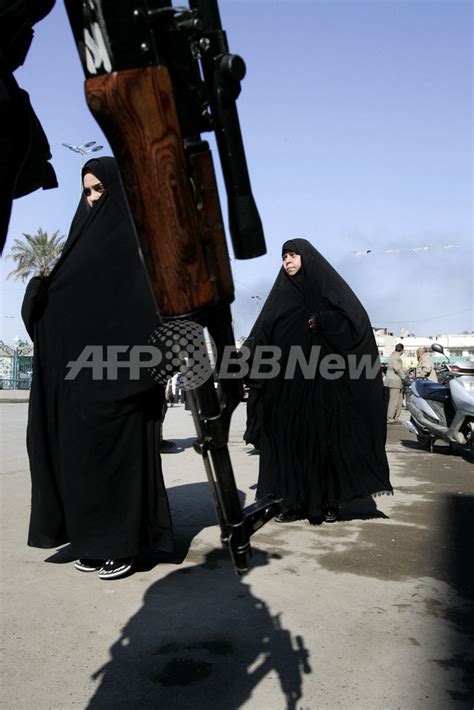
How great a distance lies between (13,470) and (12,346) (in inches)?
881

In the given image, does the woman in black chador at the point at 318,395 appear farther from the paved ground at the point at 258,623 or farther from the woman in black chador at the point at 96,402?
the woman in black chador at the point at 96,402

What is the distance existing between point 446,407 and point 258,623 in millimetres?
6887

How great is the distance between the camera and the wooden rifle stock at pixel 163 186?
1.22 m

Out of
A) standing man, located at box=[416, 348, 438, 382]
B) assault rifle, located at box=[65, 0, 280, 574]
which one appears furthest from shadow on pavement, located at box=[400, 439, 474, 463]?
assault rifle, located at box=[65, 0, 280, 574]

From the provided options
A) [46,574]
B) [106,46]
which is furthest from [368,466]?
[106,46]

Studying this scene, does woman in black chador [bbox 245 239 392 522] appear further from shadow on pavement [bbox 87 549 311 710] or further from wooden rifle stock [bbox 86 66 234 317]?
wooden rifle stock [bbox 86 66 234 317]

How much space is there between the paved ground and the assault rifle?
44.5 inches

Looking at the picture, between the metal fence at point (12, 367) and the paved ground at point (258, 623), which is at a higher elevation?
the metal fence at point (12, 367)

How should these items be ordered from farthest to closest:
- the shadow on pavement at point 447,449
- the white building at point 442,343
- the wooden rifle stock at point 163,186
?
the white building at point 442,343
the shadow on pavement at point 447,449
the wooden rifle stock at point 163,186

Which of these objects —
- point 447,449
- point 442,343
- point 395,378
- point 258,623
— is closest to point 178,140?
point 258,623

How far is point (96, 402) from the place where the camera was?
3387 mm

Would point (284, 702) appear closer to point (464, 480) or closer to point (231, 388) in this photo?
point (231, 388)
